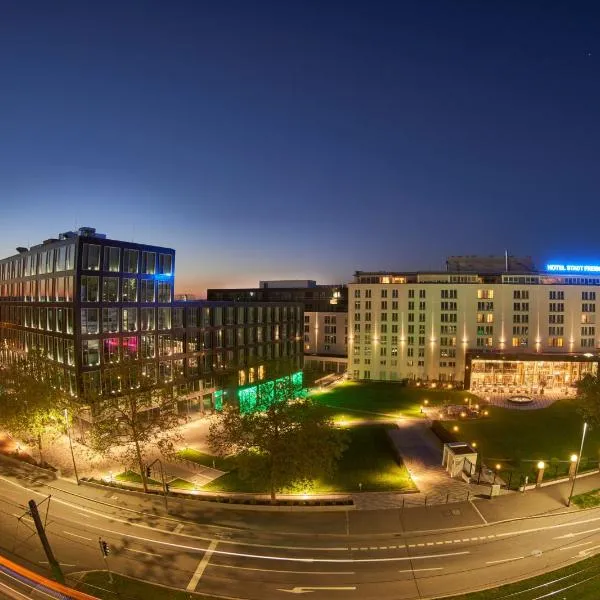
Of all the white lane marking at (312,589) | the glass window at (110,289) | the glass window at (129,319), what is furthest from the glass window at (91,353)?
the white lane marking at (312,589)

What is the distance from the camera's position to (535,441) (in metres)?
55.1

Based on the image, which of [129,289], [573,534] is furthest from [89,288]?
[573,534]

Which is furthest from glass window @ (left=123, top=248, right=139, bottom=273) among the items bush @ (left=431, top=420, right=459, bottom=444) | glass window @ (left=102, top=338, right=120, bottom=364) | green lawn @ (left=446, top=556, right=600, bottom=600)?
green lawn @ (left=446, top=556, right=600, bottom=600)

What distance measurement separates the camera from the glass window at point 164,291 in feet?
213

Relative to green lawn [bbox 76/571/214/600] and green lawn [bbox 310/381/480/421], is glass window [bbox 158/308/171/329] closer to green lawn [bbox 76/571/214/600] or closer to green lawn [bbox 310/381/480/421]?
green lawn [bbox 310/381/480/421]

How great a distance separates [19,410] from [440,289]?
76.6m

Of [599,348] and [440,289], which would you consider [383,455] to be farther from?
[599,348]

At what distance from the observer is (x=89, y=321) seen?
55.6 meters

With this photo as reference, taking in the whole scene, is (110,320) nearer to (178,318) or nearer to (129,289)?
(129,289)

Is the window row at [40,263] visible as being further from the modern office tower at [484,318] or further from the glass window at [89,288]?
the modern office tower at [484,318]

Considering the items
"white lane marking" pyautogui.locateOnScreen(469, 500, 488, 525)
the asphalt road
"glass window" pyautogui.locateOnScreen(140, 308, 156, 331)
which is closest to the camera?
the asphalt road

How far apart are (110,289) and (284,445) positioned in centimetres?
3373

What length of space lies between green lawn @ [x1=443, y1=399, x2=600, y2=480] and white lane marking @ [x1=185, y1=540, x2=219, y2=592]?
30854 mm

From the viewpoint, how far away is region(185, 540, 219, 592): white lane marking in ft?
90.7
